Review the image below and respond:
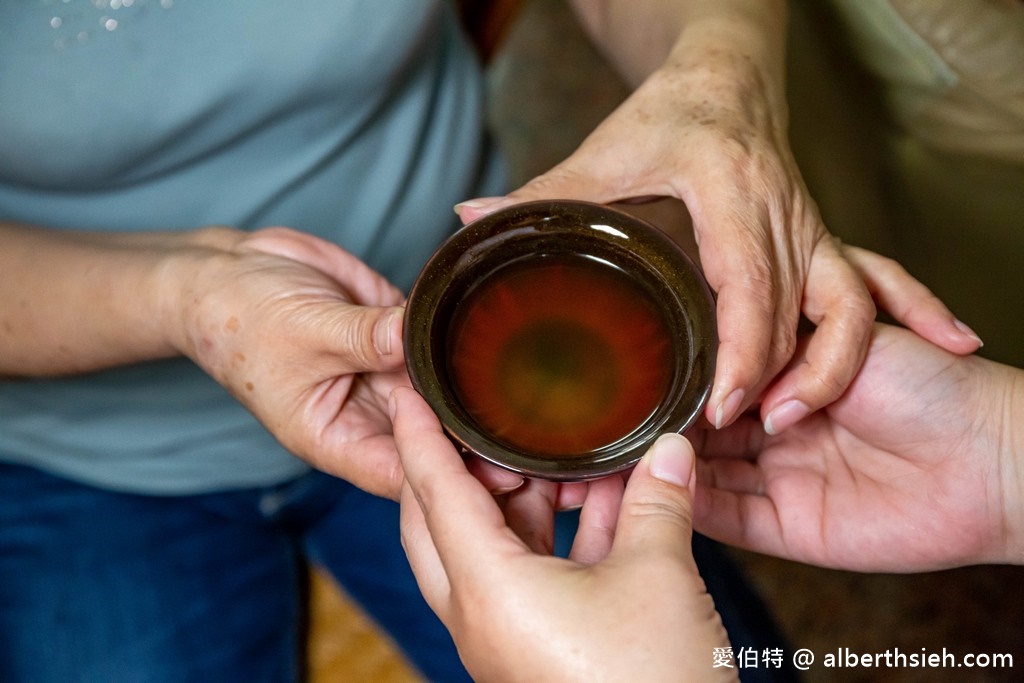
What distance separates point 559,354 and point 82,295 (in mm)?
531

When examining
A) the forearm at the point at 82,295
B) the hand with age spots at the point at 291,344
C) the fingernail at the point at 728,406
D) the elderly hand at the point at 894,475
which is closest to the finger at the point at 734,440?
the elderly hand at the point at 894,475

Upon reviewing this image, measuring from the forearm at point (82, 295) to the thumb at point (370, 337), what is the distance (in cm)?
22

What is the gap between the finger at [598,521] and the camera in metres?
0.78

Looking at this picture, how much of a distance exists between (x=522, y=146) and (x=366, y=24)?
1.12 meters

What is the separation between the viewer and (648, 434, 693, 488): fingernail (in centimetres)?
68

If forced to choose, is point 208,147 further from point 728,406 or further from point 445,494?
point 728,406

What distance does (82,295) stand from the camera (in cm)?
92

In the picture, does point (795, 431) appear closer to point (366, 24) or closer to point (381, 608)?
point (381, 608)

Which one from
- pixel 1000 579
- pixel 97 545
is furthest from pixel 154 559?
pixel 1000 579

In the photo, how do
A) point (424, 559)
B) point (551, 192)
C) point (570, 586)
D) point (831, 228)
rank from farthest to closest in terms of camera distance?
point (831, 228)
point (551, 192)
point (424, 559)
point (570, 586)

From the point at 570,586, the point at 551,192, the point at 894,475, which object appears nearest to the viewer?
the point at 570,586

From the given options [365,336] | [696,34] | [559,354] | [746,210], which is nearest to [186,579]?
[365,336]

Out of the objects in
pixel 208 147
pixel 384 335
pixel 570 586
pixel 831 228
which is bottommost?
pixel 831 228

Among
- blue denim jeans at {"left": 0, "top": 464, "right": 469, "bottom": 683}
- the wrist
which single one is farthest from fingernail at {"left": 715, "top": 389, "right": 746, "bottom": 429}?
blue denim jeans at {"left": 0, "top": 464, "right": 469, "bottom": 683}
